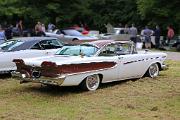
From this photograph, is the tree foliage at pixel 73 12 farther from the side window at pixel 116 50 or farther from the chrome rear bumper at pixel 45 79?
the chrome rear bumper at pixel 45 79

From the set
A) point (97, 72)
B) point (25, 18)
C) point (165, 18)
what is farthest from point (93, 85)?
point (25, 18)

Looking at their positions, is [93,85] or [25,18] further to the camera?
[25,18]

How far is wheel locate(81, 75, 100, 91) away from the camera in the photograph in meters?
12.1

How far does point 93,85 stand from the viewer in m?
12.4

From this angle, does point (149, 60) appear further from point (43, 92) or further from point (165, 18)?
point (165, 18)

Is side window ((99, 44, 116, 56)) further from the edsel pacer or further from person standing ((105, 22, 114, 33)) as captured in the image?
person standing ((105, 22, 114, 33))

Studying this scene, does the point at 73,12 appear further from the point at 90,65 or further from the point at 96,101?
the point at 96,101

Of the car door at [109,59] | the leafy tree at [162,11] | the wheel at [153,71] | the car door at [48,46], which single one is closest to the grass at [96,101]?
the car door at [109,59]

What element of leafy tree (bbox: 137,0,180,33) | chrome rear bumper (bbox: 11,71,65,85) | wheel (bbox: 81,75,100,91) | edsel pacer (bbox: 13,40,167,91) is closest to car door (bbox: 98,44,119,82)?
edsel pacer (bbox: 13,40,167,91)

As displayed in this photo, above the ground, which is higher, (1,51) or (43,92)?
(1,51)

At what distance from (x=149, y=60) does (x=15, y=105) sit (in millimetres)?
5317

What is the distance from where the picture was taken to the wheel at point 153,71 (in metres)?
14.5

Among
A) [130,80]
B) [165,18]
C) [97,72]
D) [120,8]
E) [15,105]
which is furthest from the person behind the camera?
[120,8]

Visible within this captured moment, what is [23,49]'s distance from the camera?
1509 cm
